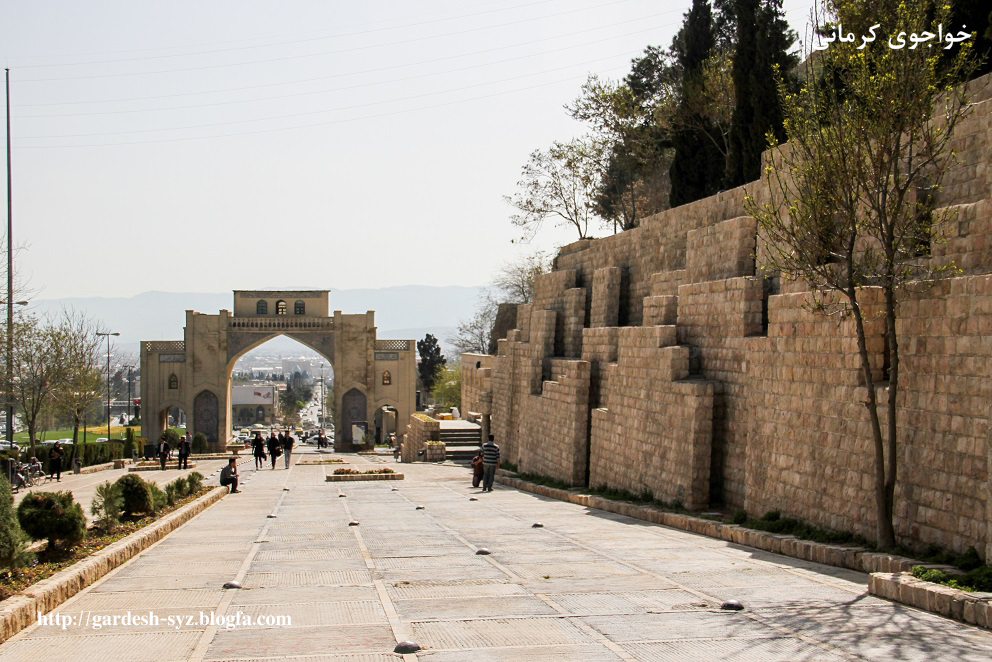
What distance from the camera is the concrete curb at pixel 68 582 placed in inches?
278

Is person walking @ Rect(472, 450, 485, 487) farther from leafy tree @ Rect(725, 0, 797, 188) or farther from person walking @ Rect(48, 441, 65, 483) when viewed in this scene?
person walking @ Rect(48, 441, 65, 483)

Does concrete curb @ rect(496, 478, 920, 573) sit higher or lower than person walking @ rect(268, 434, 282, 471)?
higher

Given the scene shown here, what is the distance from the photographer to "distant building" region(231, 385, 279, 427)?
154375mm

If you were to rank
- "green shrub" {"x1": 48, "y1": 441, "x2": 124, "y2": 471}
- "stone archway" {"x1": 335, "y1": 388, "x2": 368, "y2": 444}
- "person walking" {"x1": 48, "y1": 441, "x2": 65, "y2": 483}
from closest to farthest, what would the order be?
"person walking" {"x1": 48, "y1": 441, "x2": 65, "y2": 483} → "green shrub" {"x1": 48, "y1": 441, "x2": 124, "y2": 471} → "stone archway" {"x1": 335, "y1": 388, "x2": 368, "y2": 444}

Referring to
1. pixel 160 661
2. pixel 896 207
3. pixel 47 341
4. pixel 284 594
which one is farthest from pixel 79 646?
pixel 47 341

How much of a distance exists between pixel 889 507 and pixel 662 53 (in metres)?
30.4

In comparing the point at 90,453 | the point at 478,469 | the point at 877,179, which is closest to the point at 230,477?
the point at 478,469

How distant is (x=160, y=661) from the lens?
621 centimetres

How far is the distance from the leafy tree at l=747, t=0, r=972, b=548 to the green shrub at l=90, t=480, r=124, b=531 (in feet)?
26.9

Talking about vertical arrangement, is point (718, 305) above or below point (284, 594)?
above

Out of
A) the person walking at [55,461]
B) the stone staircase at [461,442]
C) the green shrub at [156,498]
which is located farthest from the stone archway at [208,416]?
the green shrub at [156,498]

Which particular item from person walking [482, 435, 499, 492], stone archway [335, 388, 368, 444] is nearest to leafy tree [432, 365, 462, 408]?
stone archway [335, 388, 368, 444]

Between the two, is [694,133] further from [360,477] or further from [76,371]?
[76,371]

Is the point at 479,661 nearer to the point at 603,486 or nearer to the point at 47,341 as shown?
the point at 603,486
